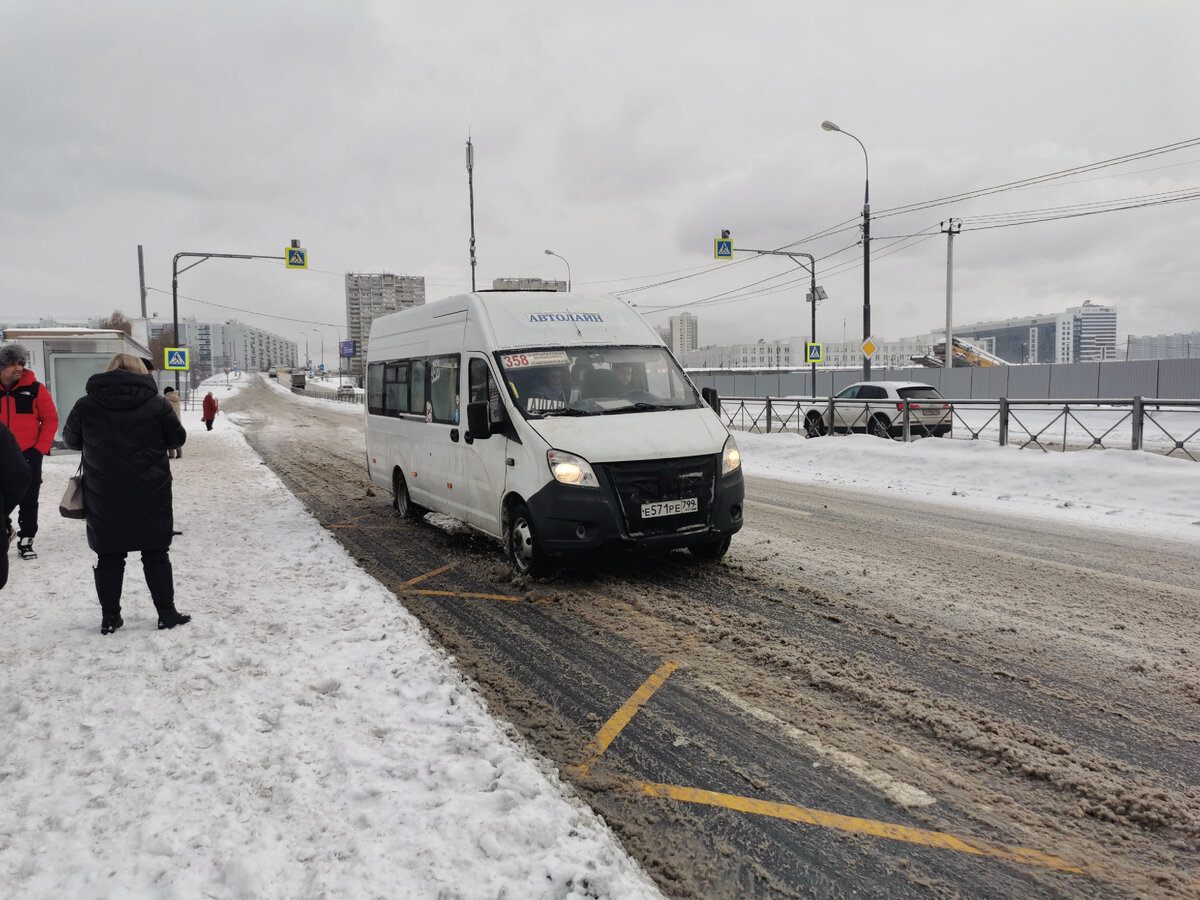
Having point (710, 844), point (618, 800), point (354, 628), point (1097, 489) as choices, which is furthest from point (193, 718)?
point (1097, 489)

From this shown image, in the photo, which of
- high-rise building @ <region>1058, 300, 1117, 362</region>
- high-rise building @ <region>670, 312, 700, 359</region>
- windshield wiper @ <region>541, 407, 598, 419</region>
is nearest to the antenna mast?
windshield wiper @ <region>541, 407, 598, 419</region>

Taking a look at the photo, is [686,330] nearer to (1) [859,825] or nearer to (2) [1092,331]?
(2) [1092,331]

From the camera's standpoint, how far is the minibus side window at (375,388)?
9688mm

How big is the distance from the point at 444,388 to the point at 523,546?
7.11 feet

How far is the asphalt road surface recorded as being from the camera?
263cm

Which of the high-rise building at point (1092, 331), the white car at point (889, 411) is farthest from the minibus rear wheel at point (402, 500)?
the high-rise building at point (1092, 331)

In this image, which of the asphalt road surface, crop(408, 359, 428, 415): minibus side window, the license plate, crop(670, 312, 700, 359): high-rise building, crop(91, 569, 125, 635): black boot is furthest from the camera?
crop(670, 312, 700, 359): high-rise building

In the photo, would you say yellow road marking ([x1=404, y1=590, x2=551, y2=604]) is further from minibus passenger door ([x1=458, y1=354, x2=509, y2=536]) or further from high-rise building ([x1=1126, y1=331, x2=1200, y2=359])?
high-rise building ([x1=1126, y1=331, x2=1200, y2=359])

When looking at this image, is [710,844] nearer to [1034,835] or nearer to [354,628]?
[1034,835]

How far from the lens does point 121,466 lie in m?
4.63

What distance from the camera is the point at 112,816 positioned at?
281 centimetres

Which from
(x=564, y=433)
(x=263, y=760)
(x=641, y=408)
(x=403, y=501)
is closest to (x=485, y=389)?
(x=564, y=433)

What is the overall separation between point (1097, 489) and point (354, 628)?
1058 cm

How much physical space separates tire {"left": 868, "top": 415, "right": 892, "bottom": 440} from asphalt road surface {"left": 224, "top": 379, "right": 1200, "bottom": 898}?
11.1 metres
